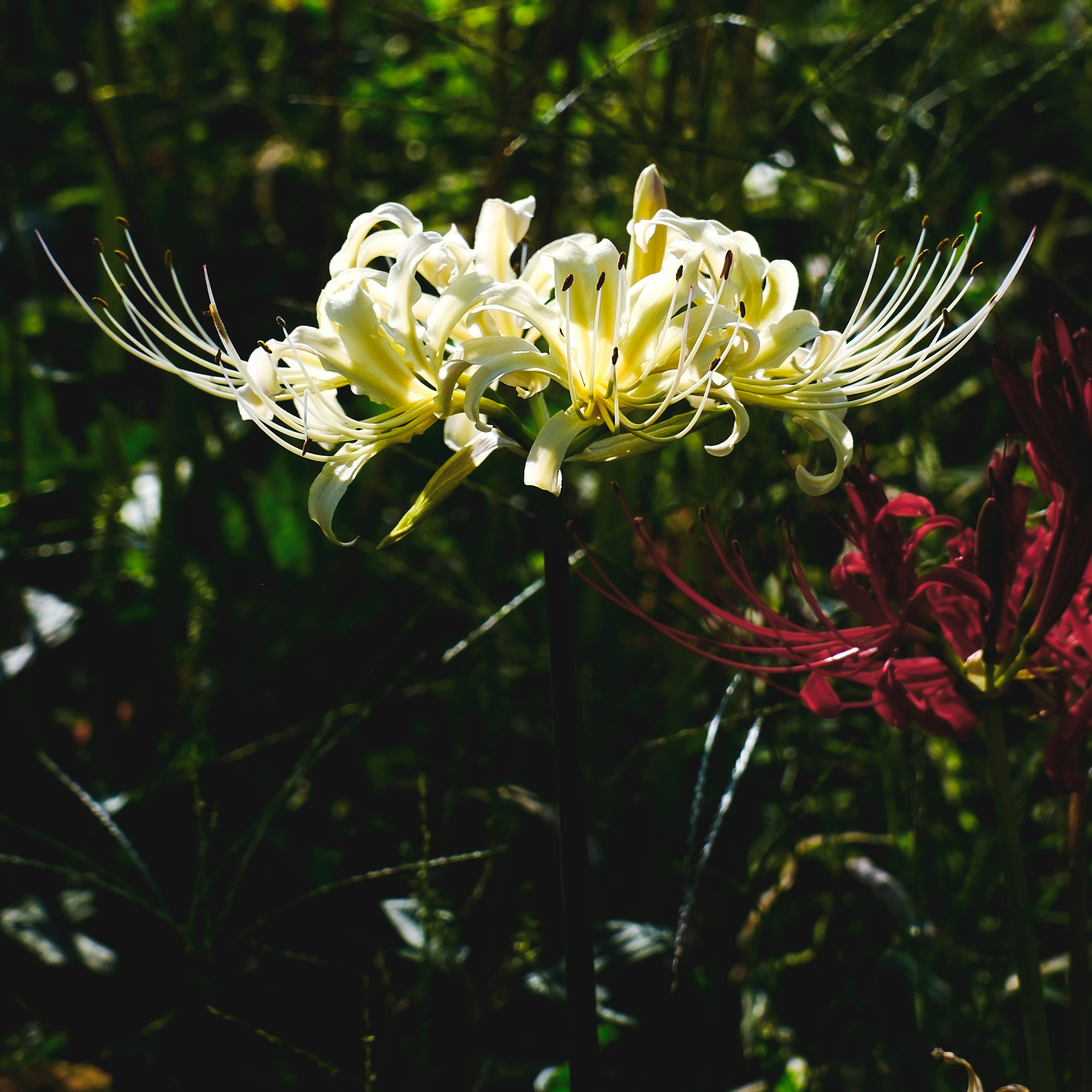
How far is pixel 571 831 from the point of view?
0.68m

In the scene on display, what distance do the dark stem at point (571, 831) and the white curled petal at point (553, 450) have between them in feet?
0.11

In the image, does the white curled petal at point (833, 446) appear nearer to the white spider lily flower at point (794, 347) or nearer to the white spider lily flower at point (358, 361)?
the white spider lily flower at point (794, 347)

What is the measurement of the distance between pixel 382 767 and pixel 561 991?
640mm

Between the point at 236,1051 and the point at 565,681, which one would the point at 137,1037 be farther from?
the point at 565,681

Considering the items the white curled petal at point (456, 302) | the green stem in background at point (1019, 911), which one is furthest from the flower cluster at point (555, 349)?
the green stem in background at point (1019, 911)

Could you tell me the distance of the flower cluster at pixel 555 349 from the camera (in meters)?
0.67

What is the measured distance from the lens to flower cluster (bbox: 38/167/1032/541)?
2.20 ft

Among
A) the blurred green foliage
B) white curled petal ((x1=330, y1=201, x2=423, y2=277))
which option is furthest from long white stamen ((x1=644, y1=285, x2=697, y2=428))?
the blurred green foliage

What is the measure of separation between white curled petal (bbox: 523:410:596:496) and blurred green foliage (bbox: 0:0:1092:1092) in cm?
36

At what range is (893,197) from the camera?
48.8 inches

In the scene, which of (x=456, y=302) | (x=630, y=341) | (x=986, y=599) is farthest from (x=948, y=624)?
(x=456, y=302)

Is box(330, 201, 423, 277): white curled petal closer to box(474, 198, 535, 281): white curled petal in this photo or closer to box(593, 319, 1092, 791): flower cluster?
box(474, 198, 535, 281): white curled petal

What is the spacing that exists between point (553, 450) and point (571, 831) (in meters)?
0.24

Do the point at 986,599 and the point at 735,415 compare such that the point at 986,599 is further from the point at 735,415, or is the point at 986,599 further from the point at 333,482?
the point at 333,482
